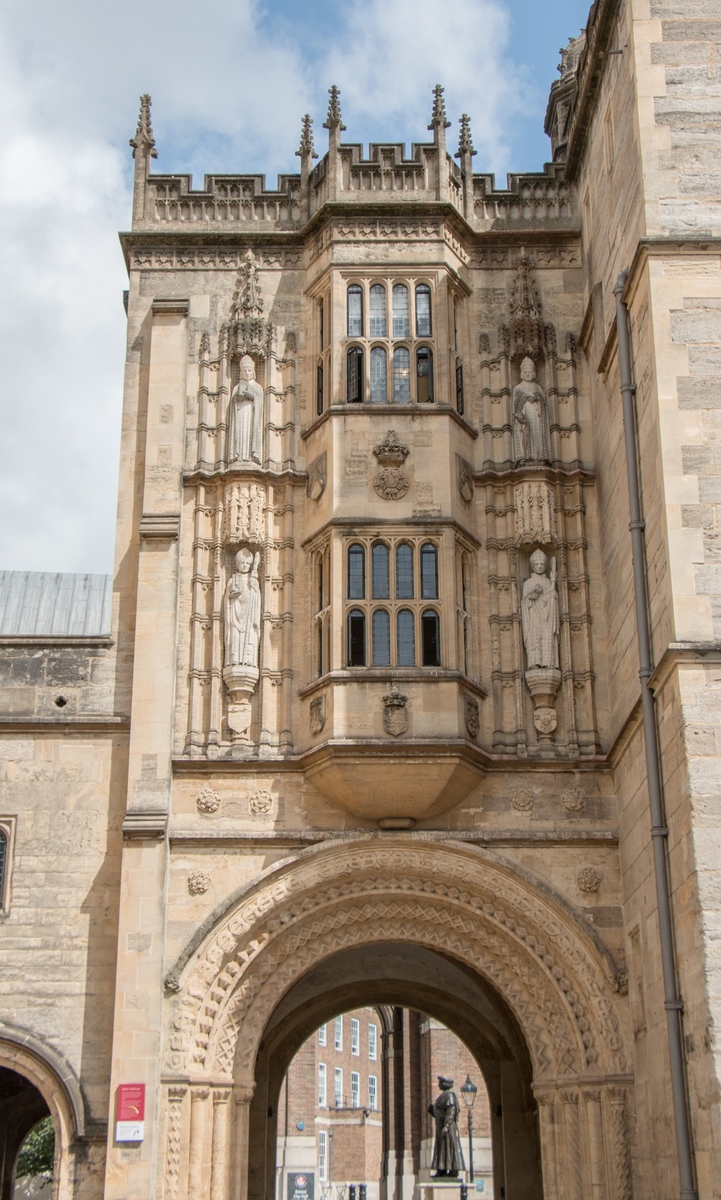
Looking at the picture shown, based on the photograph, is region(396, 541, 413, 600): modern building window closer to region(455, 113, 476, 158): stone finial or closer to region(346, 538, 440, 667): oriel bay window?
region(346, 538, 440, 667): oriel bay window

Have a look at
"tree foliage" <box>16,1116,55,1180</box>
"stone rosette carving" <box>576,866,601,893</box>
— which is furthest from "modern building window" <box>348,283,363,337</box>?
"tree foliage" <box>16,1116,55,1180</box>

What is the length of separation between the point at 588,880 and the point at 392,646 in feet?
12.5

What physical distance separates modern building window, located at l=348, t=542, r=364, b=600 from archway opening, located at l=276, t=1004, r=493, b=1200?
12398 millimetres

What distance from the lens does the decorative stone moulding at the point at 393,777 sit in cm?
1781

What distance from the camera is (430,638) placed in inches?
744

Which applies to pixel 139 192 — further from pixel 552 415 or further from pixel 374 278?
pixel 552 415

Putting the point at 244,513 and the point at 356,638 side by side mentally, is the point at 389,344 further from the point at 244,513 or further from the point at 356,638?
the point at 356,638

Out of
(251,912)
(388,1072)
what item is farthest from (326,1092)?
(251,912)

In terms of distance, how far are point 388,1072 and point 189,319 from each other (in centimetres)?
2571

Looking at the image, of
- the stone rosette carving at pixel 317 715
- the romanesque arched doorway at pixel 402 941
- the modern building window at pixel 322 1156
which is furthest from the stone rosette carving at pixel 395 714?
the modern building window at pixel 322 1156

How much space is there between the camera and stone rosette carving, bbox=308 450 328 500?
1975 cm

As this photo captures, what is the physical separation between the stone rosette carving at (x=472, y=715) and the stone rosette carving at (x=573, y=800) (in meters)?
1.37

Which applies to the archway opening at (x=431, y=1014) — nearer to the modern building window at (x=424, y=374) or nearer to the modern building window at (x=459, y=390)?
the modern building window at (x=459, y=390)

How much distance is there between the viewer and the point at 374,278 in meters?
20.8
